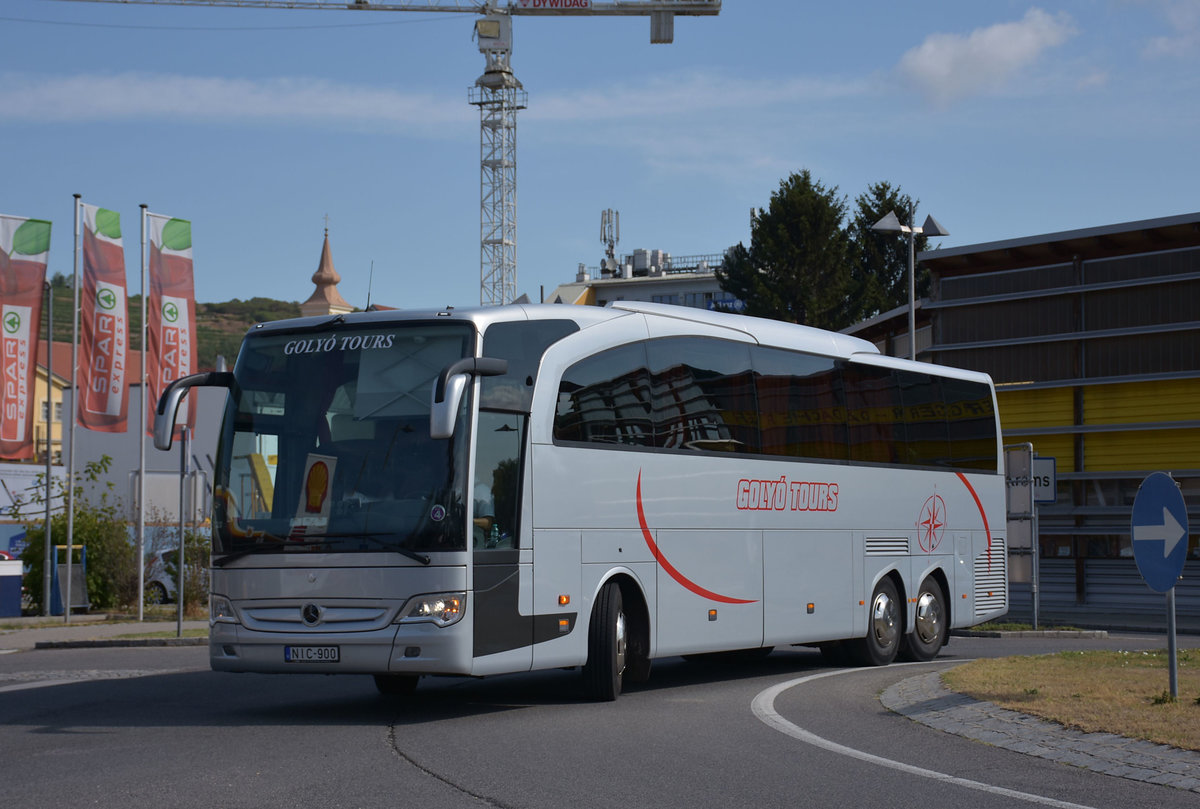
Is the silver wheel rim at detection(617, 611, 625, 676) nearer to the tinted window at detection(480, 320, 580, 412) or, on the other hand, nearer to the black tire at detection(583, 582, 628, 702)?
the black tire at detection(583, 582, 628, 702)

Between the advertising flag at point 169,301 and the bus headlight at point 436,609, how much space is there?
19935 millimetres

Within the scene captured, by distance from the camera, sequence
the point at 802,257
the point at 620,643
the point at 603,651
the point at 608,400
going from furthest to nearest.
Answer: the point at 802,257 < the point at 620,643 < the point at 608,400 < the point at 603,651

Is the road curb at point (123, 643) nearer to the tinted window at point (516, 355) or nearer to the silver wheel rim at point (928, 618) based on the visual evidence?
the silver wheel rim at point (928, 618)

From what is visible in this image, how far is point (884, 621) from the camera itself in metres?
17.0

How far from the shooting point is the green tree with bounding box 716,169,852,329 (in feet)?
214

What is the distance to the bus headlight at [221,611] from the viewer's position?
1153 centimetres

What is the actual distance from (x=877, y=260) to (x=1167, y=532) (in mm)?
57518

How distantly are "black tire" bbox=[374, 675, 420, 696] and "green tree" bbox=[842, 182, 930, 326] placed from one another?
54269 mm

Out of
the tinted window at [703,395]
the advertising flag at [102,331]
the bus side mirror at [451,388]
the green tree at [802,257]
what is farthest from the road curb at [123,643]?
the green tree at [802,257]

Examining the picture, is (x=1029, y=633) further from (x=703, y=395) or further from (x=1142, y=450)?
(x=703, y=395)

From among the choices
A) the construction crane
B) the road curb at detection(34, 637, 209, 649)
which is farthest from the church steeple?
the road curb at detection(34, 637, 209, 649)

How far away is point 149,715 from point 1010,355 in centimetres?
2578

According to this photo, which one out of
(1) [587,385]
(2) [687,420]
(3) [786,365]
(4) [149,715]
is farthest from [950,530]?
(4) [149,715]

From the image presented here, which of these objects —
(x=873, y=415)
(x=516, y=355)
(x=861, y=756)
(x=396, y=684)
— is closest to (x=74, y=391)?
(x=396, y=684)
